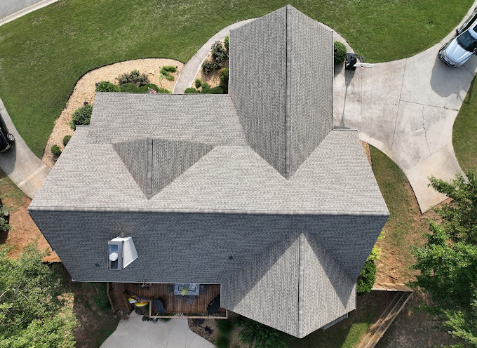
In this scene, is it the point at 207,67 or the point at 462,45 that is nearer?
the point at 462,45

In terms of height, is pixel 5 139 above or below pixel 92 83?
below

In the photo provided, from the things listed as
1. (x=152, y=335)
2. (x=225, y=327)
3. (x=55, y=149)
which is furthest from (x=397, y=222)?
(x=55, y=149)

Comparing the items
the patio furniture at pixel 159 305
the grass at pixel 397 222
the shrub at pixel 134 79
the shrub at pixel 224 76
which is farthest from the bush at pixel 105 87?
the grass at pixel 397 222

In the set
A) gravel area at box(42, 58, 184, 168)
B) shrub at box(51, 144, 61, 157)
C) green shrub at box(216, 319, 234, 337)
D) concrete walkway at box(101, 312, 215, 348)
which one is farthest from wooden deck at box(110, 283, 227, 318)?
gravel area at box(42, 58, 184, 168)

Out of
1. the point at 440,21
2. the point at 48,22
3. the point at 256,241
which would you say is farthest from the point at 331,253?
the point at 48,22

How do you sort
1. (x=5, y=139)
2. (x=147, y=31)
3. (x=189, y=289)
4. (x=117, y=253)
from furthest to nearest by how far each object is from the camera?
(x=147, y=31)
(x=5, y=139)
(x=189, y=289)
(x=117, y=253)

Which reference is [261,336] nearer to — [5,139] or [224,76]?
[224,76]

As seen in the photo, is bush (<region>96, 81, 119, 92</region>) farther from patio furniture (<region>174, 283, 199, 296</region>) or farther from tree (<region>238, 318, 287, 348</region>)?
tree (<region>238, 318, 287, 348</region>)

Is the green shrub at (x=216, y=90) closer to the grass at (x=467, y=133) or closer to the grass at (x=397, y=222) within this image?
the grass at (x=397, y=222)
